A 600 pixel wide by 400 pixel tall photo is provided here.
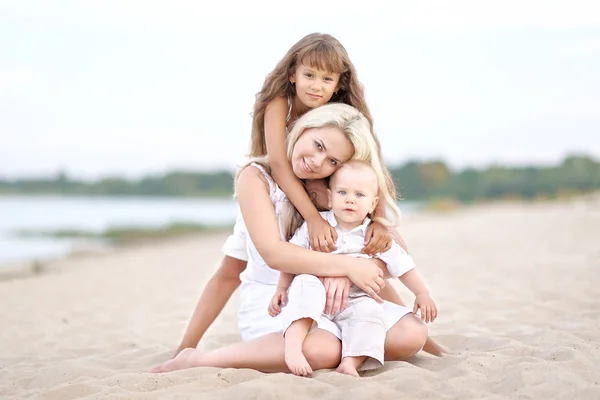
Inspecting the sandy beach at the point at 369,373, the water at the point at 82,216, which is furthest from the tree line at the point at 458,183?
the sandy beach at the point at 369,373

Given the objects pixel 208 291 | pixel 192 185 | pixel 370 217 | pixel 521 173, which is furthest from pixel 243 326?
pixel 521 173

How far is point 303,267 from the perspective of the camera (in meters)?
3.38

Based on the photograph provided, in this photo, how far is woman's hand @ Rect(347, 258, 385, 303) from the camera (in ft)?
11.1

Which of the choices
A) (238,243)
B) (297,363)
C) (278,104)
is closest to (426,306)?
(297,363)

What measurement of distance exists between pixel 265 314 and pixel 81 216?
28.2 metres

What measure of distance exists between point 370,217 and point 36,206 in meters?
36.0

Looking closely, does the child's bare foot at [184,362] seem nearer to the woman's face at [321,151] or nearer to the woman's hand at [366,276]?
the woman's hand at [366,276]

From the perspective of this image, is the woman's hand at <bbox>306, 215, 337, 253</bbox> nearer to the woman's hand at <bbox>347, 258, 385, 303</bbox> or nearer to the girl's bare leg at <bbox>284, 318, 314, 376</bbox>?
Result: the woman's hand at <bbox>347, 258, 385, 303</bbox>

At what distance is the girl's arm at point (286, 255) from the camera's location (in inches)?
133

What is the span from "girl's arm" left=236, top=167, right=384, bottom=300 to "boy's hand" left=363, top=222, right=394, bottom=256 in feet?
0.26

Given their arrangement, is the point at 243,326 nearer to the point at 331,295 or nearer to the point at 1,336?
the point at 331,295

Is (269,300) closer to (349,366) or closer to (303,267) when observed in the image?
(303,267)

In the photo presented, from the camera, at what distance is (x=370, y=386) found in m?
2.91

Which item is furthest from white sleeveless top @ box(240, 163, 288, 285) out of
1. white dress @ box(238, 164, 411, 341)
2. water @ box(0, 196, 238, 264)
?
water @ box(0, 196, 238, 264)
